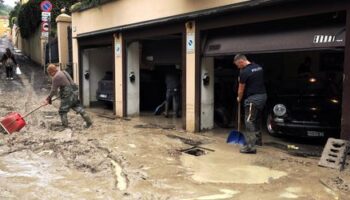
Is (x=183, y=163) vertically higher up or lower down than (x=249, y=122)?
lower down

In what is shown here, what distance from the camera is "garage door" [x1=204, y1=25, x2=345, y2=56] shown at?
727 centimetres

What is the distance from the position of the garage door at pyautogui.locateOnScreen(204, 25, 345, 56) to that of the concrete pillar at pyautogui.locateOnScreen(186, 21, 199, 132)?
0.38m

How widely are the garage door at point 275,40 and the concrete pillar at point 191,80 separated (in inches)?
14.9

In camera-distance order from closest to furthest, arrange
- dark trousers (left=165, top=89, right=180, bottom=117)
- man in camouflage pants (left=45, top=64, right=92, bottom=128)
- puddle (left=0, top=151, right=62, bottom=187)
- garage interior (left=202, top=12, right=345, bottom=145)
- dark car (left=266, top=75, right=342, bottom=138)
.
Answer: puddle (left=0, top=151, right=62, bottom=187) < garage interior (left=202, top=12, right=345, bottom=145) < dark car (left=266, top=75, right=342, bottom=138) < man in camouflage pants (left=45, top=64, right=92, bottom=128) < dark trousers (left=165, top=89, right=180, bottom=117)

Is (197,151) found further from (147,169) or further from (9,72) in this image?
(9,72)

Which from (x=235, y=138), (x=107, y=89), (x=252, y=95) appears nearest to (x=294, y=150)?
(x=235, y=138)

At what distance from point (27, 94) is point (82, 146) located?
10.6 m

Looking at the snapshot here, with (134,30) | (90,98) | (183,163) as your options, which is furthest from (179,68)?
(183,163)

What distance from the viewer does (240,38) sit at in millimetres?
9203

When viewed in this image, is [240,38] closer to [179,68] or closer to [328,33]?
[328,33]

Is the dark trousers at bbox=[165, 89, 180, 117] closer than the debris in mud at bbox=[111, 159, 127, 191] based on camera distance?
No

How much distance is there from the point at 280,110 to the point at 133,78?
594cm

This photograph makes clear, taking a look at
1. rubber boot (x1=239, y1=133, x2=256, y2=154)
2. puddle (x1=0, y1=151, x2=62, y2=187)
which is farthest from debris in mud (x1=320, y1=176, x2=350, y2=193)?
puddle (x1=0, y1=151, x2=62, y2=187)

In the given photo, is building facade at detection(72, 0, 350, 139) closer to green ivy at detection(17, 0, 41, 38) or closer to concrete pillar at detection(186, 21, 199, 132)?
concrete pillar at detection(186, 21, 199, 132)
